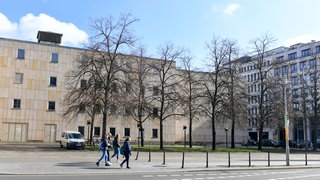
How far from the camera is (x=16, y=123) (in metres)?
55.9

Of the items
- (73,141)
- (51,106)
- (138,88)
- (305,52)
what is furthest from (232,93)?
(305,52)

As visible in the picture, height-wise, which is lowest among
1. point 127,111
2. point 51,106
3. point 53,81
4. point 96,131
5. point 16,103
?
point 96,131

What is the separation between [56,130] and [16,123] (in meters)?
6.10

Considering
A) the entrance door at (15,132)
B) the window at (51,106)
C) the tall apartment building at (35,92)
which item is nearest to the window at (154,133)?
the tall apartment building at (35,92)

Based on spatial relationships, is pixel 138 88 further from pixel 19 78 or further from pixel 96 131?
pixel 19 78

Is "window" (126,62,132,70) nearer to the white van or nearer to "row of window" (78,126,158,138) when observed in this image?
the white van

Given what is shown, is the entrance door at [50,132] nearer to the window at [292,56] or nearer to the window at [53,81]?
the window at [53,81]

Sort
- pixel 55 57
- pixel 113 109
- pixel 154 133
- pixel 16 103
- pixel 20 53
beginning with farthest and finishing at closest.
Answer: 1. pixel 154 133
2. pixel 55 57
3. pixel 20 53
4. pixel 16 103
5. pixel 113 109

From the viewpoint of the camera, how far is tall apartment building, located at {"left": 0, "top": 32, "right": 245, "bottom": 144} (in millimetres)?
55750

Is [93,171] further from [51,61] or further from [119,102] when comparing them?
[51,61]

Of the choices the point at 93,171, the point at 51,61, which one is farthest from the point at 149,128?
the point at 93,171

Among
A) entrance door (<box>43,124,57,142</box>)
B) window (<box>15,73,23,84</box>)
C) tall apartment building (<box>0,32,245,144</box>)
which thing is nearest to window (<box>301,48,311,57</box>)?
tall apartment building (<box>0,32,245,144</box>)

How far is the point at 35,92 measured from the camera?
5753 cm

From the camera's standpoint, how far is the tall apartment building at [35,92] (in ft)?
183
